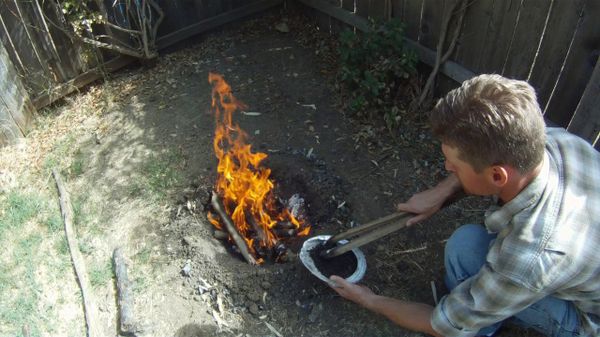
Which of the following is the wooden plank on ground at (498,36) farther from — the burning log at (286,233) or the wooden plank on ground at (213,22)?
the wooden plank on ground at (213,22)

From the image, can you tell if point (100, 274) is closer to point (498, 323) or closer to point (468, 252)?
point (468, 252)

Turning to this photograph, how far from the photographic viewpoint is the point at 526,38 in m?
3.55

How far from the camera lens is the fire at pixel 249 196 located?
12.0 feet

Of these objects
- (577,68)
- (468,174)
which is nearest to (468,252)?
(468,174)

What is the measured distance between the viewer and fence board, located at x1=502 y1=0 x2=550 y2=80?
11.1 ft

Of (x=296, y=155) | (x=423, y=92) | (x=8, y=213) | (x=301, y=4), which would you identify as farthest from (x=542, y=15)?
(x=8, y=213)

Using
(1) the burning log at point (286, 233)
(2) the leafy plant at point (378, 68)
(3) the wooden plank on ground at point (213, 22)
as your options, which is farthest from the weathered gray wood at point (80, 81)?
(1) the burning log at point (286, 233)

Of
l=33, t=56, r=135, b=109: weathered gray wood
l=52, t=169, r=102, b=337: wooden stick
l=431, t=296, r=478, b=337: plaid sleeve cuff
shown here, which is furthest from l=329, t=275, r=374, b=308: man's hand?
l=33, t=56, r=135, b=109: weathered gray wood

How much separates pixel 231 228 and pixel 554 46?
8.93 ft

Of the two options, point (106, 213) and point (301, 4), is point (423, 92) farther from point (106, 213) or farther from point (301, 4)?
point (106, 213)

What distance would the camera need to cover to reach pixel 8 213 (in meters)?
3.99

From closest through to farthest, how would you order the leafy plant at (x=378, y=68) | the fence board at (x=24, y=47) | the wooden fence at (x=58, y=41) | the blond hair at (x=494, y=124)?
the blond hair at (x=494, y=124), the leafy plant at (x=378, y=68), the fence board at (x=24, y=47), the wooden fence at (x=58, y=41)

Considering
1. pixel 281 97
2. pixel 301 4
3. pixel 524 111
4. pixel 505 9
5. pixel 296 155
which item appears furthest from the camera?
pixel 301 4

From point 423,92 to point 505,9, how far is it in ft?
3.30
